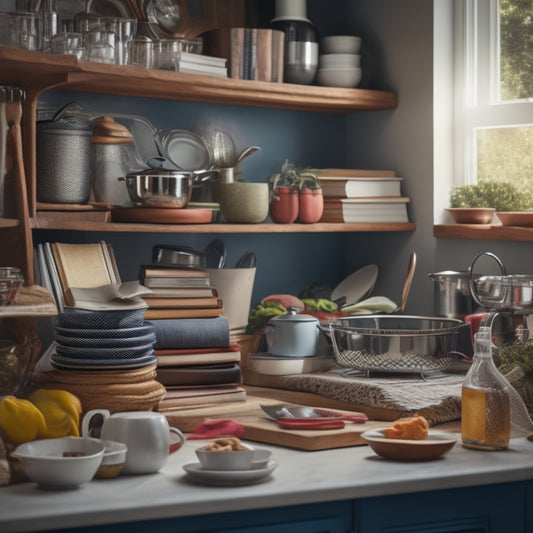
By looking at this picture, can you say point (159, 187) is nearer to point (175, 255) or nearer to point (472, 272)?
point (175, 255)

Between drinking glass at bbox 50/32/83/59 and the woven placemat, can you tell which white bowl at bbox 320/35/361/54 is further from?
the woven placemat

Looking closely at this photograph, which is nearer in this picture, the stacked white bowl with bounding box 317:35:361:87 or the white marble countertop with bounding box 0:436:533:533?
the white marble countertop with bounding box 0:436:533:533

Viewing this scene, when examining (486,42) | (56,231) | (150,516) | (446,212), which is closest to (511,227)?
(446,212)

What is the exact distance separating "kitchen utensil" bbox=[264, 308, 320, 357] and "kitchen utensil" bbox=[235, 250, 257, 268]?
337 mm

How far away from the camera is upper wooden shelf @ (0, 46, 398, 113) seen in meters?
2.40

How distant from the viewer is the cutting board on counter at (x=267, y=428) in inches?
83.0

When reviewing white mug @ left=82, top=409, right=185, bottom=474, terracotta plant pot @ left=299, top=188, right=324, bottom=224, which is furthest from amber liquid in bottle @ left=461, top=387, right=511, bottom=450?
terracotta plant pot @ left=299, top=188, right=324, bottom=224

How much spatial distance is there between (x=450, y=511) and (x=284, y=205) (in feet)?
4.23

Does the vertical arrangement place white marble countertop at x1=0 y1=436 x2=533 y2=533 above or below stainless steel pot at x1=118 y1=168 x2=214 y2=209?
below

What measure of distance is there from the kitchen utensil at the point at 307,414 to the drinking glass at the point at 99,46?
0.98 meters

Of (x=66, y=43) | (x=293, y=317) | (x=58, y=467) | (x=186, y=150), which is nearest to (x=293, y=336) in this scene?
(x=293, y=317)

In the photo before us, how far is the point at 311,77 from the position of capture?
3.13 meters

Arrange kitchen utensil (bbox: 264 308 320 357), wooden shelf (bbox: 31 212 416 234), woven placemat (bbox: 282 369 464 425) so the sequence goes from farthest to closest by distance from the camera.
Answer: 1. kitchen utensil (bbox: 264 308 320 357)
2. wooden shelf (bbox: 31 212 416 234)
3. woven placemat (bbox: 282 369 464 425)

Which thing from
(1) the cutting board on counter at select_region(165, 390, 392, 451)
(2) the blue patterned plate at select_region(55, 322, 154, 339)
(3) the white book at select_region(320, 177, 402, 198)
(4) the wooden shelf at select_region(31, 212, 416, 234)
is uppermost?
(3) the white book at select_region(320, 177, 402, 198)
